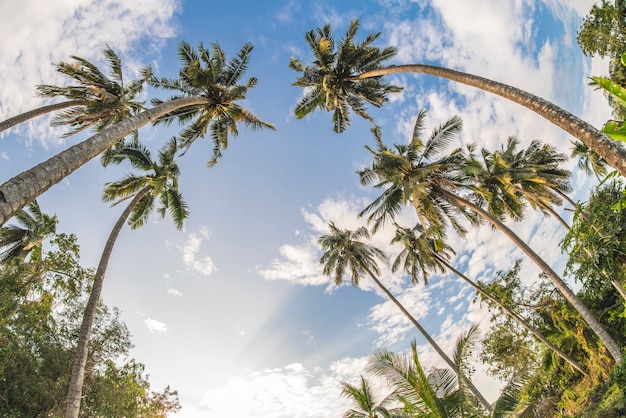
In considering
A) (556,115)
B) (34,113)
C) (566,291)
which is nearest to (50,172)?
(556,115)

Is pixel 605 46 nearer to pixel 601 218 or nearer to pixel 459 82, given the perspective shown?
pixel 601 218

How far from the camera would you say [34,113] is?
1077 centimetres

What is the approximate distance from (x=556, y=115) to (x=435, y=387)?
278 inches

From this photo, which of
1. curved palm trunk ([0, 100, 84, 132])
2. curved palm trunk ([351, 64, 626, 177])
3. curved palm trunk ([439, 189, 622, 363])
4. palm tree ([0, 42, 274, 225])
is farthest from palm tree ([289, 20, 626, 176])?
curved palm trunk ([0, 100, 84, 132])

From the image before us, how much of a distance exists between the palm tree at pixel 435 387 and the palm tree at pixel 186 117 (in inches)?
271

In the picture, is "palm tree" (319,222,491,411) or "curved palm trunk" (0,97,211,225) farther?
"palm tree" (319,222,491,411)

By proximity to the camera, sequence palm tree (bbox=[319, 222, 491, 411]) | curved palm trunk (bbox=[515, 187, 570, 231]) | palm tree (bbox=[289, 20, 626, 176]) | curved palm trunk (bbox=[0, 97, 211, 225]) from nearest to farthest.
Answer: curved palm trunk (bbox=[0, 97, 211, 225]), palm tree (bbox=[289, 20, 626, 176]), curved palm trunk (bbox=[515, 187, 570, 231]), palm tree (bbox=[319, 222, 491, 411])

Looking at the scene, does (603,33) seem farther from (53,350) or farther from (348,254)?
(53,350)

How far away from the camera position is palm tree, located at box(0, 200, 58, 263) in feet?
51.1

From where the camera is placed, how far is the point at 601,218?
393 inches

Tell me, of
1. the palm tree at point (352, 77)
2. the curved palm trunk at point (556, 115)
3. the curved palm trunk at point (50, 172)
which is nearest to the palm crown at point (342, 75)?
the palm tree at point (352, 77)

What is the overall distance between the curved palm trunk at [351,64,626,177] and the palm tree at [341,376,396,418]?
8.68 metres

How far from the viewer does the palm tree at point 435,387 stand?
679 cm

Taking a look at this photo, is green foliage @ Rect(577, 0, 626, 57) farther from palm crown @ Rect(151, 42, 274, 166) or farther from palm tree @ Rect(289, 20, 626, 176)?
palm crown @ Rect(151, 42, 274, 166)
